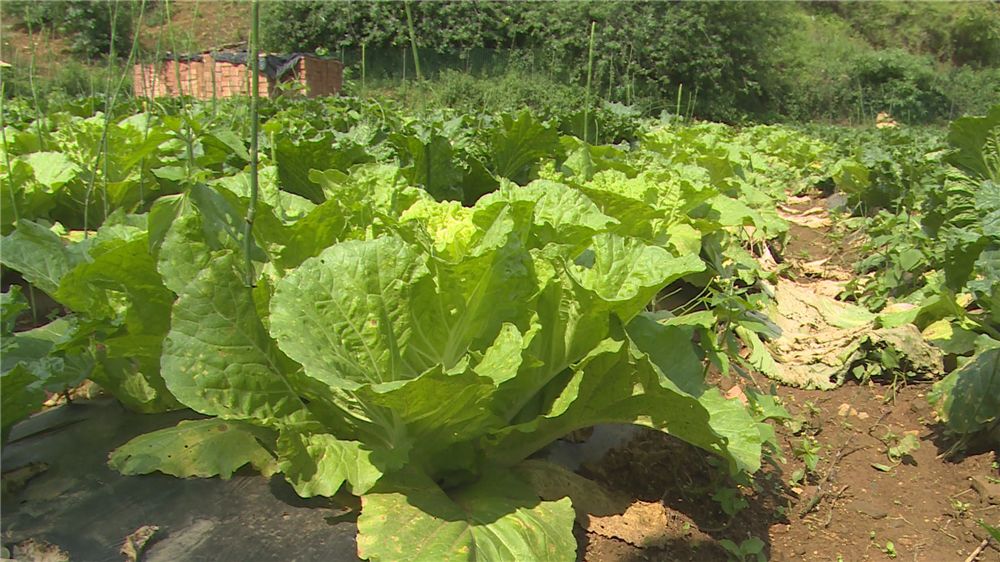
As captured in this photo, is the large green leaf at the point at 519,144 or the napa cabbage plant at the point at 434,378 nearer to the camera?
the napa cabbage plant at the point at 434,378

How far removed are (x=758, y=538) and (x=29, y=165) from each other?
3313 mm

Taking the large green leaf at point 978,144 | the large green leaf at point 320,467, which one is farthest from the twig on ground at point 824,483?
the large green leaf at point 978,144

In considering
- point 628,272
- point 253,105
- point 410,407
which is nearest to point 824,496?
point 628,272

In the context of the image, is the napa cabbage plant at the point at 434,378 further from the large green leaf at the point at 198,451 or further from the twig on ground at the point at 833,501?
the twig on ground at the point at 833,501

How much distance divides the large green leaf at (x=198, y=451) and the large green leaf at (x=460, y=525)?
1.09 ft

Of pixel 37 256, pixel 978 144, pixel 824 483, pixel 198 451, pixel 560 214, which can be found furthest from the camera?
pixel 978 144

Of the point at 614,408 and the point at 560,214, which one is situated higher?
the point at 560,214

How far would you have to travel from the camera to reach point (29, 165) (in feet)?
10.7

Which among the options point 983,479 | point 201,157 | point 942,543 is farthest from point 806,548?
point 201,157

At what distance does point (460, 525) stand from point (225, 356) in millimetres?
674

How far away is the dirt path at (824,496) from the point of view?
1.99m

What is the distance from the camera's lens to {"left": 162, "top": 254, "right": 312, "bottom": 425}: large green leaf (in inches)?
65.5

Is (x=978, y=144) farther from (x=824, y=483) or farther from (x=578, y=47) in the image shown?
(x=578, y=47)

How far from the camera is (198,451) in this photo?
1759mm
